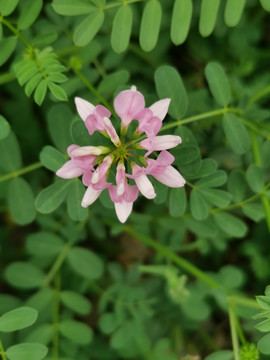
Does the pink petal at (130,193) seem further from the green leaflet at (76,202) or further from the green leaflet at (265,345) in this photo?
the green leaflet at (265,345)

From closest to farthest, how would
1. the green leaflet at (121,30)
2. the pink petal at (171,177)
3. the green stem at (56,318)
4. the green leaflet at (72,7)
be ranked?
the pink petal at (171,177), the green leaflet at (72,7), the green leaflet at (121,30), the green stem at (56,318)

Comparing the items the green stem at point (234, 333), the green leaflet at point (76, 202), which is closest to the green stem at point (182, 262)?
the green stem at point (234, 333)

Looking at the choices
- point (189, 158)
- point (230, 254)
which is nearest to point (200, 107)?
point (189, 158)

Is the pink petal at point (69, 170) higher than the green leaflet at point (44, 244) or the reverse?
higher

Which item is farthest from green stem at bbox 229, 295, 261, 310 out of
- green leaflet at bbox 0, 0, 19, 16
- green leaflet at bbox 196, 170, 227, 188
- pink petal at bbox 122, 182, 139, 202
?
green leaflet at bbox 0, 0, 19, 16

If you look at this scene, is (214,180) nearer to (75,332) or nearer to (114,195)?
(114,195)

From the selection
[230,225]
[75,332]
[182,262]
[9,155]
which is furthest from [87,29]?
→ [75,332]

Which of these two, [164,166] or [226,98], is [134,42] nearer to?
[226,98]
